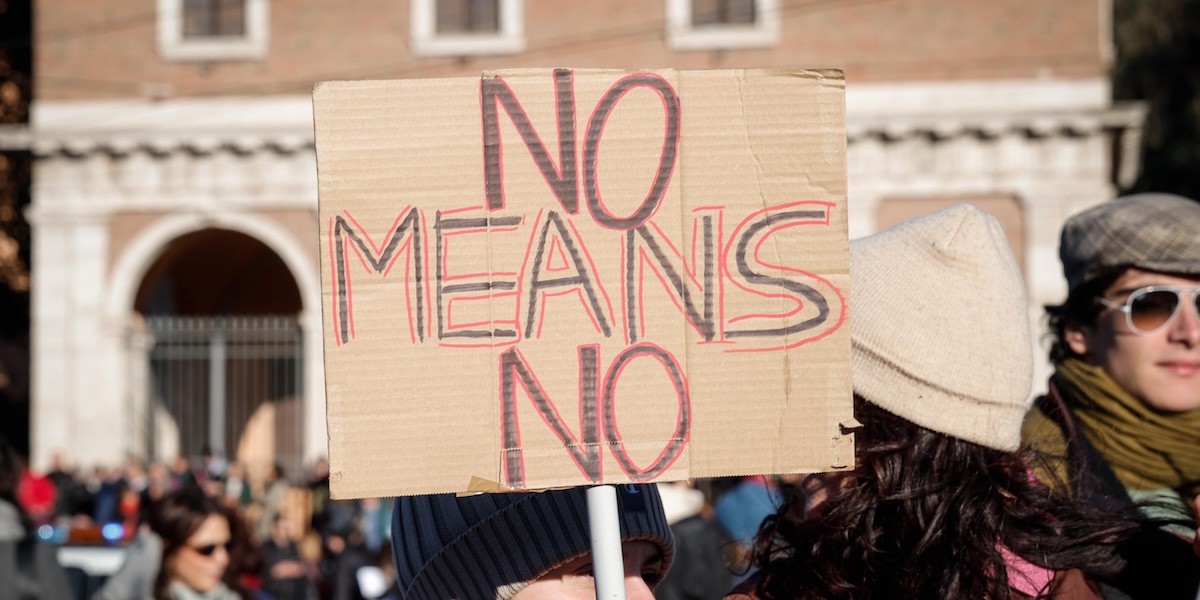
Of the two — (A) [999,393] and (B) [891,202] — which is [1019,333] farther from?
(B) [891,202]

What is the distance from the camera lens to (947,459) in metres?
2.04

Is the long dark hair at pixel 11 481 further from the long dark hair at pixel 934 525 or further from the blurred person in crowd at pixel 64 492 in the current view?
the blurred person in crowd at pixel 64 492

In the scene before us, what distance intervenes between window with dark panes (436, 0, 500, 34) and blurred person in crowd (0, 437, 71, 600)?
14495 millimetres

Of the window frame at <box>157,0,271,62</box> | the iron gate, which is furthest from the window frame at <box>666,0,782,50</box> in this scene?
the iron gate

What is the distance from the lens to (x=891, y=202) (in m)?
17.5

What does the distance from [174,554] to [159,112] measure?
574 inches

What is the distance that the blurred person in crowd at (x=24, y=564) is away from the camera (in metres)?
4.14

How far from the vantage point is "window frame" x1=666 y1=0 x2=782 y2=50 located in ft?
58.3

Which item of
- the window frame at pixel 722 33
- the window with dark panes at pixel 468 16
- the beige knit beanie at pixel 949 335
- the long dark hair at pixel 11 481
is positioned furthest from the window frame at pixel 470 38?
the beige knit beanie at pixel 949 335

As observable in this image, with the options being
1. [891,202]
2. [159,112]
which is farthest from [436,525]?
[159,112]

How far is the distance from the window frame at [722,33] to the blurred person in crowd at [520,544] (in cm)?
1607

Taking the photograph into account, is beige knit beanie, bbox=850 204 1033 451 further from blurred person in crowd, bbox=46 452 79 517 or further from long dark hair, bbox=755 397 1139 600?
blurred person in crowd, bbox=46 452 79 517

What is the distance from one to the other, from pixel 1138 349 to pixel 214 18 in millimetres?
17288

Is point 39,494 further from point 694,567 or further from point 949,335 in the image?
point 949,335
